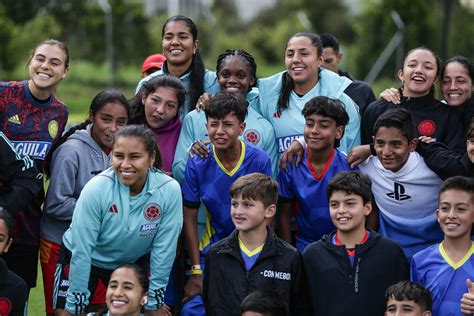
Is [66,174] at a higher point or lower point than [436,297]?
higher

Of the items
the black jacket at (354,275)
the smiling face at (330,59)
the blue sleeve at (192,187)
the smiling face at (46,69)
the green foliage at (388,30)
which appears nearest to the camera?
the black jacket at (354,275)

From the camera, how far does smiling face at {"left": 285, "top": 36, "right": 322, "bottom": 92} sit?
22.6ft

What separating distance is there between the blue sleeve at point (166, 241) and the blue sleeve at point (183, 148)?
582 mm

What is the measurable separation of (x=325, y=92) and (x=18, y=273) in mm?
2724

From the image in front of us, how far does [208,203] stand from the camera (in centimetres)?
637

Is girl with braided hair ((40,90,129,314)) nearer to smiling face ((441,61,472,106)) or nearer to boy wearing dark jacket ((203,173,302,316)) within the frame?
boy wearing dark jacket ((203,173,302,316))

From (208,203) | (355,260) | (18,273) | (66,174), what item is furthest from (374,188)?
(18,273)

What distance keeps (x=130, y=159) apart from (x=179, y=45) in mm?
1741

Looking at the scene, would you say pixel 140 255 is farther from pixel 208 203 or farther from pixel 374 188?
pixel 374 188

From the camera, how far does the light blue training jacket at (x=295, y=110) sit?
6801 mm

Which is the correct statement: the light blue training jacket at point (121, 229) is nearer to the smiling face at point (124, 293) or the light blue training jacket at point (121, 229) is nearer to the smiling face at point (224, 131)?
the smiling face at point (124, 293)

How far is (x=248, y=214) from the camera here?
5.77 metres

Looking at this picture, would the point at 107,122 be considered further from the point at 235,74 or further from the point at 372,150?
the point at 372,150

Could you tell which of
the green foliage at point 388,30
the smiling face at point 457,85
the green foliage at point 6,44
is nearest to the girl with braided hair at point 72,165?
the smiling face at point 457,85
